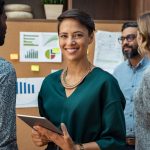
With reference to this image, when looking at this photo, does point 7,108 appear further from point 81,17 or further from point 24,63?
point 24,63

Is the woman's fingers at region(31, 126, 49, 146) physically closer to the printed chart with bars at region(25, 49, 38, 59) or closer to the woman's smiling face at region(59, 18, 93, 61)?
the woman's smiling face at region(59, 18, 93, 61)

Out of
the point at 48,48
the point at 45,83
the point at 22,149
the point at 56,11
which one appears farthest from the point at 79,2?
the point at 45,83

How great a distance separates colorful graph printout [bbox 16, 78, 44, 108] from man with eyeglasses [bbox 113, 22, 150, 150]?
2.12ft

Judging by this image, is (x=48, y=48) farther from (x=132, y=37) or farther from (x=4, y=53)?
(x=132, y=37)

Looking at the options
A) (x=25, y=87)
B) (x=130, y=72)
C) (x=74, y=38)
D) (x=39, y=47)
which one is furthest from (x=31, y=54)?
(x=74, y=38)

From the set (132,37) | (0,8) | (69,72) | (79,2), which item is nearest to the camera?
(0,8)

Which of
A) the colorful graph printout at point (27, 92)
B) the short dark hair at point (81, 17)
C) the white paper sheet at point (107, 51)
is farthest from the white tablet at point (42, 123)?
the white paper sheet at point (107, 51)

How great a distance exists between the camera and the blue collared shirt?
227 cm

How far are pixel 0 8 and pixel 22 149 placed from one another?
162 centimetres

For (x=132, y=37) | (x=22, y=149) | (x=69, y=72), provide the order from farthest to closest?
(x=22, y=149)
(x=132, y=37)
(x=69, y=72)

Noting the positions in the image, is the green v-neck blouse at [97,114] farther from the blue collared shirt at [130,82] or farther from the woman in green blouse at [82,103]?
the blue collared shirt at [130,82]

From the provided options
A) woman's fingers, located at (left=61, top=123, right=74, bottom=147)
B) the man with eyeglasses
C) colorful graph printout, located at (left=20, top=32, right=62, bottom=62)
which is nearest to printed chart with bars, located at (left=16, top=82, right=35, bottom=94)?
colorful graph printout, located at (left=20, top=32, right=62, bottom=62)

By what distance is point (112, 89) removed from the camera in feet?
4.77

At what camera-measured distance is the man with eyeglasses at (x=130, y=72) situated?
227 centimetres
